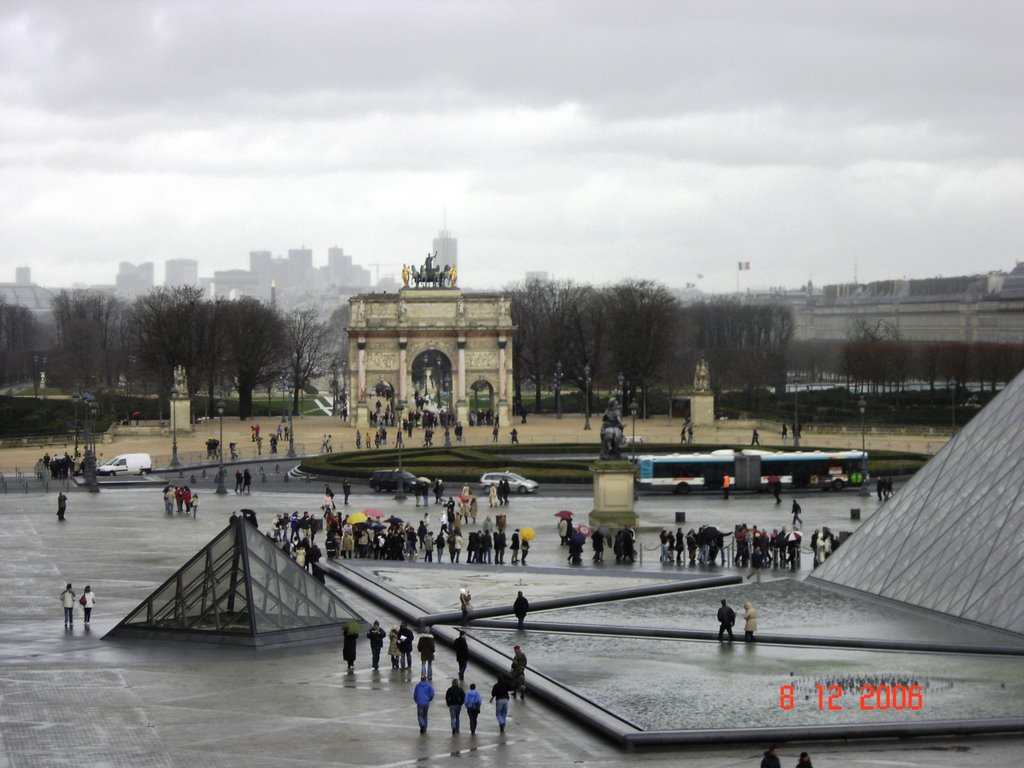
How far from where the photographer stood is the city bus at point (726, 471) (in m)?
54.0

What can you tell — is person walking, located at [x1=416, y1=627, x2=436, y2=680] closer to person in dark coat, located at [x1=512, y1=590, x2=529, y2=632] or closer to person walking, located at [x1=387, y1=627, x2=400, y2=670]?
person walking, located at [x1=387, y1=627, x2=400, y2=670]

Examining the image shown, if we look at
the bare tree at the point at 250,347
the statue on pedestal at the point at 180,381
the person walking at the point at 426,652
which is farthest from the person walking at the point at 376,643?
the bare tree at the point at 250,347

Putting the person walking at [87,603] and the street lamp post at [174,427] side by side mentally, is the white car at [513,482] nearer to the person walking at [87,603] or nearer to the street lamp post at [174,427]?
the street lamp post at [174,427]

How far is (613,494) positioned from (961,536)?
1486 cm

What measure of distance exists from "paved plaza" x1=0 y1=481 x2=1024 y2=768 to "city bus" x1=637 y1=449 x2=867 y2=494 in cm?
1631

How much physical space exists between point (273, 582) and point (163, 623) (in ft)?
6.16

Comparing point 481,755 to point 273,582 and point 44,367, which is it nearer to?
point 273,582

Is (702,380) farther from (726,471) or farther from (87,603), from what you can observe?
(87,603)

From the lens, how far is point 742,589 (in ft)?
105

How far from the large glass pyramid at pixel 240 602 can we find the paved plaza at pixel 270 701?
0.39 meters

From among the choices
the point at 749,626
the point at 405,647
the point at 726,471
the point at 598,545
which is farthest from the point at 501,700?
the point at 726,471

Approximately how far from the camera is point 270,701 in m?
23.1

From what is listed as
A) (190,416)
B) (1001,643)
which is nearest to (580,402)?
(190,416)

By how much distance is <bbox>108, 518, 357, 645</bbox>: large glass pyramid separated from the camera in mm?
27359
